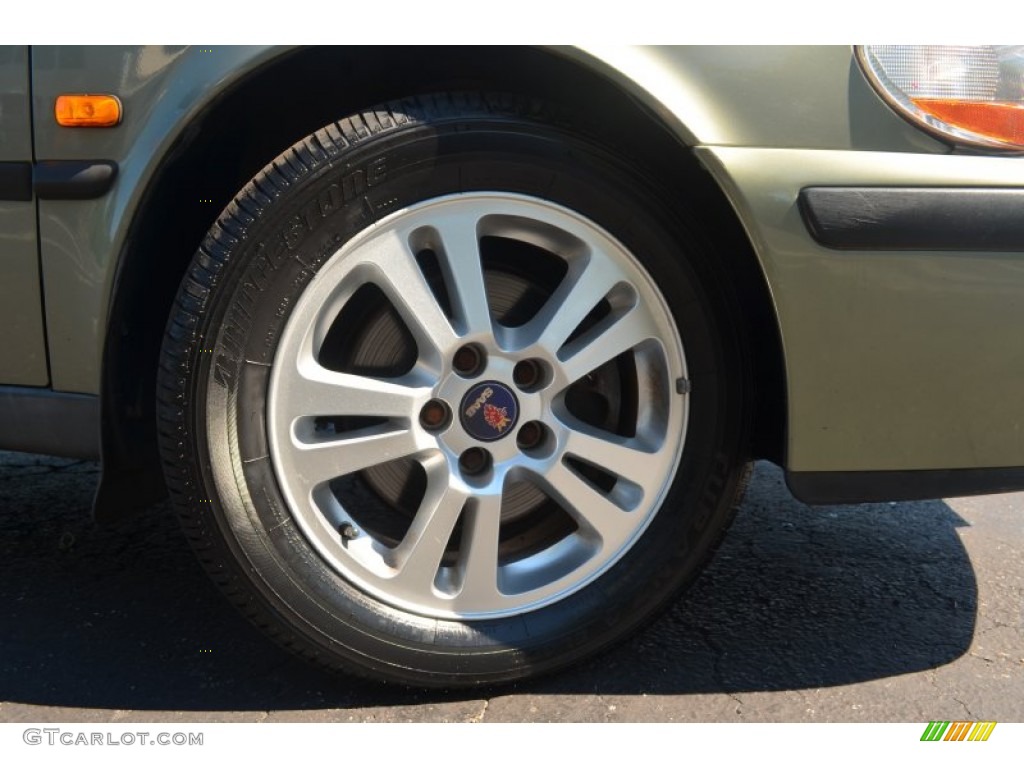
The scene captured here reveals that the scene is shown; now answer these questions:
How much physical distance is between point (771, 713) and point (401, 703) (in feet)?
2.13

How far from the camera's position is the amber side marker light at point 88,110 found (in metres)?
1.62

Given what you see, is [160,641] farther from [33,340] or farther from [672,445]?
[672,445]

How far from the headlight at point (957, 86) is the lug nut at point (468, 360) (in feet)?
2.52

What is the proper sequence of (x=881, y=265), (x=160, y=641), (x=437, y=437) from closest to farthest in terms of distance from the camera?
(x=881, y=265) → (x=437, y=437) → (x=160, y=641)

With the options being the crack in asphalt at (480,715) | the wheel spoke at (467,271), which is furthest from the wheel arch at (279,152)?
the crack in asphalt at (480,715)

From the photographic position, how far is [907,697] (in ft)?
5.98

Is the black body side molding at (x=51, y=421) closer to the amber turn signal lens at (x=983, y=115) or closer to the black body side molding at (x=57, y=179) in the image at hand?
the black body side molding at (x=57, y=179)

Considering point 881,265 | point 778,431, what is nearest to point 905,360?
point 881,265

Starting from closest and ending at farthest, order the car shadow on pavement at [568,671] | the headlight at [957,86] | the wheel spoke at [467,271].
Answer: the headlight at [957,86] → the wheel spoke at [467,271] → the car shadow on pavement at [568,671]

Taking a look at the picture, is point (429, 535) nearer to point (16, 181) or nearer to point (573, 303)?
point (573, 303)

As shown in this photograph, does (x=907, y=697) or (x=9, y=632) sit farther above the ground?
(x=907, y=697)

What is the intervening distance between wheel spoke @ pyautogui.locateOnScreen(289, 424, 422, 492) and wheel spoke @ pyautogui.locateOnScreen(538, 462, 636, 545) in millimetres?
252

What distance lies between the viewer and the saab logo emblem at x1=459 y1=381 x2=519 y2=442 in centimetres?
171

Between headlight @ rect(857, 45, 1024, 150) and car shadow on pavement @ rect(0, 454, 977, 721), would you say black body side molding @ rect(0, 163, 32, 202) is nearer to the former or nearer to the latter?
car shadow on pavement @ rect(0, 454, 977, 721)
